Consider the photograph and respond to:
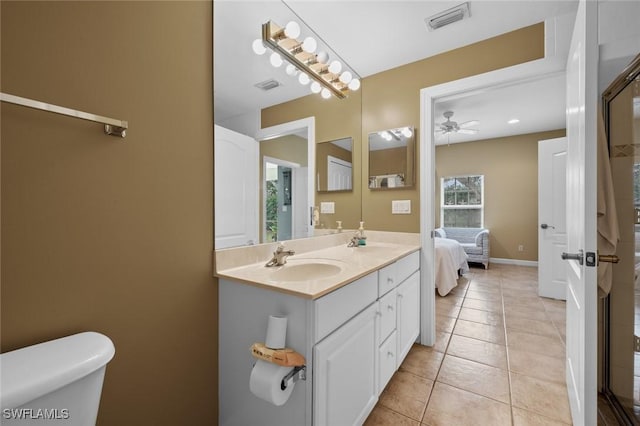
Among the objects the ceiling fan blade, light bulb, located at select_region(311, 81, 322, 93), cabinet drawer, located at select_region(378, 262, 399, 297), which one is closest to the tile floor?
cabinet drawer, located at select_region(378, 262, 399, 297)

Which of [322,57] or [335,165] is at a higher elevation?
A: [322,57]

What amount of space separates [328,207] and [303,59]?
3.69 ft

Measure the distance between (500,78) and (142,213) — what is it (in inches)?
96.3

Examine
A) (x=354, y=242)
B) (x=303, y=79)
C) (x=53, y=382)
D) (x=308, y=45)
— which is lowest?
(x=53, y=382)

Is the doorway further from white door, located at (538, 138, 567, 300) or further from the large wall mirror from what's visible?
white door, located at (538, 138, 567, 300)

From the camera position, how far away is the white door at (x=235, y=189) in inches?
52.6

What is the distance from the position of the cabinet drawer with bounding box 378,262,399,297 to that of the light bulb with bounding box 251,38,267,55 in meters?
1.46

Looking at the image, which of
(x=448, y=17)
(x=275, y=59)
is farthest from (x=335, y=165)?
(x=448, y=17)

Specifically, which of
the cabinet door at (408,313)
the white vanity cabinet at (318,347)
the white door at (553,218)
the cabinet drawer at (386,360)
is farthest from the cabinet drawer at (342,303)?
the white door at (553,218)

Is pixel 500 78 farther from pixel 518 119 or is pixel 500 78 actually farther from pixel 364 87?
pixel 518 119

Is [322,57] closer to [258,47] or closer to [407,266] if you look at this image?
[258,47]

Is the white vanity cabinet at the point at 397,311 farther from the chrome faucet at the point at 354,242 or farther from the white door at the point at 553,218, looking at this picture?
the white door at the point at 553,218

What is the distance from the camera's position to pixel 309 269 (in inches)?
61.5

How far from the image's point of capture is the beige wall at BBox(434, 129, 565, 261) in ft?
17.2
